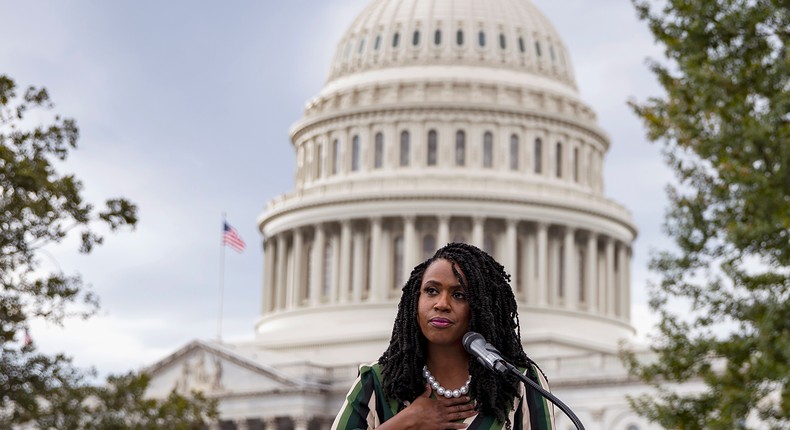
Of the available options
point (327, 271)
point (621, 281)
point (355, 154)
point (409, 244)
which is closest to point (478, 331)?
point (409, 244)

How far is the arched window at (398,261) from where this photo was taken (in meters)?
108

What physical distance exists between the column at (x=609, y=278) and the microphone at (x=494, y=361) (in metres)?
104

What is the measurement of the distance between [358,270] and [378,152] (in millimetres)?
9785

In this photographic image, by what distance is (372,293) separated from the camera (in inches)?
4171

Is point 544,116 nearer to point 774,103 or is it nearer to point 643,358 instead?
point 643,358

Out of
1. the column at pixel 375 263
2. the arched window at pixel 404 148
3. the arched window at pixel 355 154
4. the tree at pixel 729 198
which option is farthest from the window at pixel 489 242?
the tree at pixel 729 198

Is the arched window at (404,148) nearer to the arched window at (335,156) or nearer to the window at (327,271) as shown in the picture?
the arched window at (335,156)

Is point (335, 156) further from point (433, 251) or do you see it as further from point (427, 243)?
point (433, 251)

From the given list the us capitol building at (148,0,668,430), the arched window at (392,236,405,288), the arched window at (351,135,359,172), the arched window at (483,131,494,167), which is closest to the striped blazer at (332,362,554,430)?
the us capitol building at (148,0,668,430)

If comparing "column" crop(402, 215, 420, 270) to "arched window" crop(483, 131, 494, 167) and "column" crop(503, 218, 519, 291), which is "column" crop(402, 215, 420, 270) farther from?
"arched window" crop(483, 131, 494, 167)

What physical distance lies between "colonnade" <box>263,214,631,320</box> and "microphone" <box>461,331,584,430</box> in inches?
3870

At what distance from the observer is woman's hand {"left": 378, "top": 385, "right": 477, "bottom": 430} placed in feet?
21.3

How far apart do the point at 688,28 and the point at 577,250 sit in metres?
79.1

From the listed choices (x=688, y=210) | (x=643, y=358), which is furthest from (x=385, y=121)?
(x=688, y=210)
